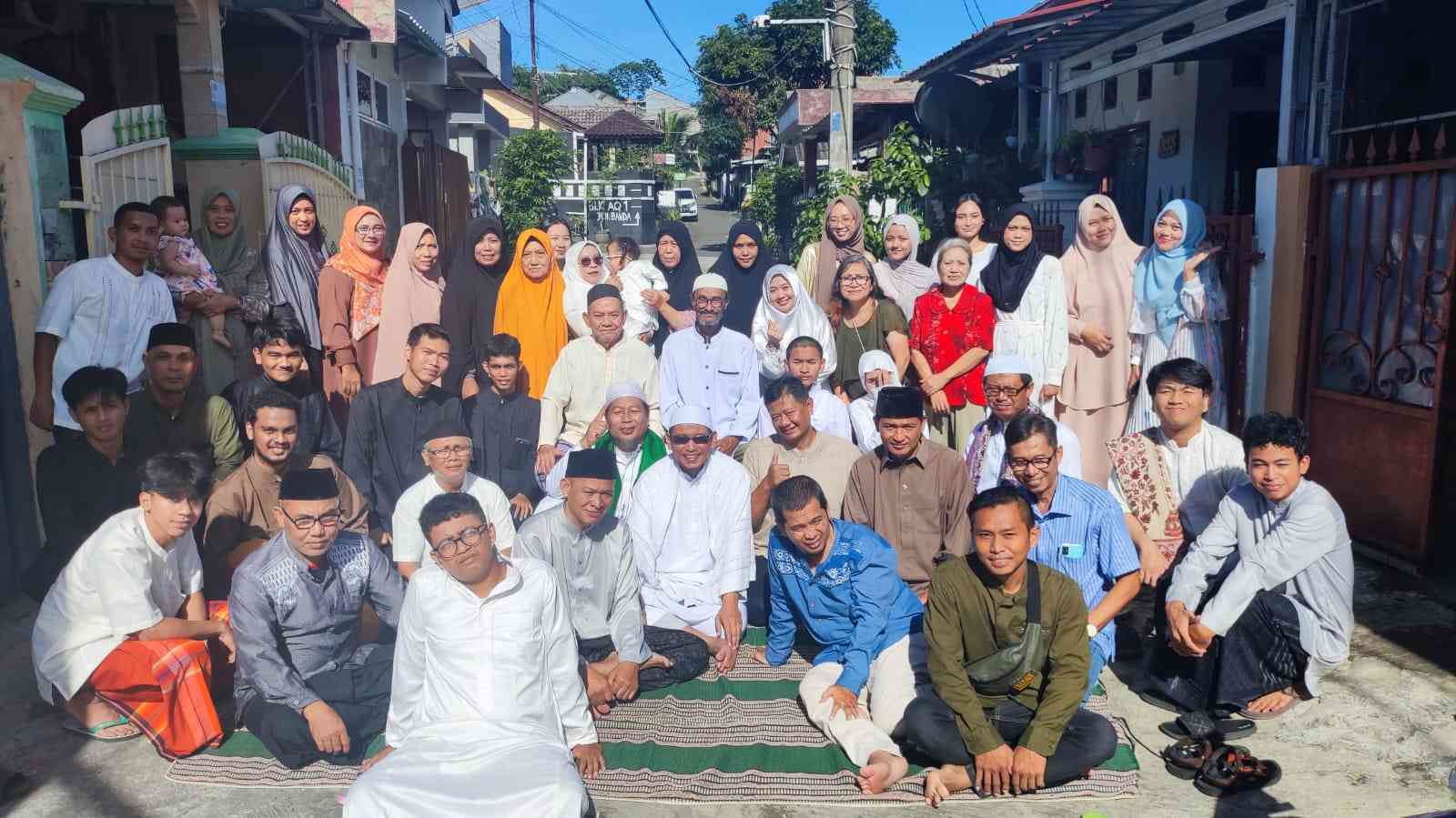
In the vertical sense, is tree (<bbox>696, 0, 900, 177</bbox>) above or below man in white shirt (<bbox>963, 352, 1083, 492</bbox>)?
above

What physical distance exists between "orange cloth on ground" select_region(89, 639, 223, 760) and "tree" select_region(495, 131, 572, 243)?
15.6 m

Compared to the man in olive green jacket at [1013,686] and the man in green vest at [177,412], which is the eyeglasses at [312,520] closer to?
the man in green vest at [177,412]

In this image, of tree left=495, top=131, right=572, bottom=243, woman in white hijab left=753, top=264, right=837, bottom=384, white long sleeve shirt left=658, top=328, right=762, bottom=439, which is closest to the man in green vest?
white long sleeve shirt left=658, top=328, right=762, bottom=439

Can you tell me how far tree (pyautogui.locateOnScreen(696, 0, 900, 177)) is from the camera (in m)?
35.8

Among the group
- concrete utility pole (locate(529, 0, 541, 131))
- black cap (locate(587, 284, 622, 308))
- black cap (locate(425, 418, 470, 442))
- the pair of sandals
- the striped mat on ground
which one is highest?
concrete utility pole (locate(529, 0, 541, 131))

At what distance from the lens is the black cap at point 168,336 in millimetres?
4547

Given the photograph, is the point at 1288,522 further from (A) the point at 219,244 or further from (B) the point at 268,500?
(A) the point at 219,244

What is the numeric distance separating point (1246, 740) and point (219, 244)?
500cm

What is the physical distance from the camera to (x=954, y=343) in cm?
534

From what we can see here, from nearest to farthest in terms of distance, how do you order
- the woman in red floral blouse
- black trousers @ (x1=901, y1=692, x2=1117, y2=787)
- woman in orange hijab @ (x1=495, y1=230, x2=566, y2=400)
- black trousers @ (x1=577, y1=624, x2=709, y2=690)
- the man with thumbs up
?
1. black trousers @ (x1=901, y1=692, x2=1117, y2=787)
2. black trousers @ (x1=577, y1=624, x2=709, y2=690)
3. the man with thumbs up
4. the woman in red floral blouse
5. woman in orange hijab @ (x1=495, y1=230, x2=566, y2=400)

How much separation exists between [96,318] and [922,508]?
3492mm

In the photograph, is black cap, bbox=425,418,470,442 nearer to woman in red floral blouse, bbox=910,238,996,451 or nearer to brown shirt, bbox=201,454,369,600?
brown shirt, bbox=201,454,369,600

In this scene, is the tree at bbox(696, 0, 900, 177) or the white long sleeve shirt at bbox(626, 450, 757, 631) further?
the tree at bbox(696, 0, 900, 177)

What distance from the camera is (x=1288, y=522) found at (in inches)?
147
